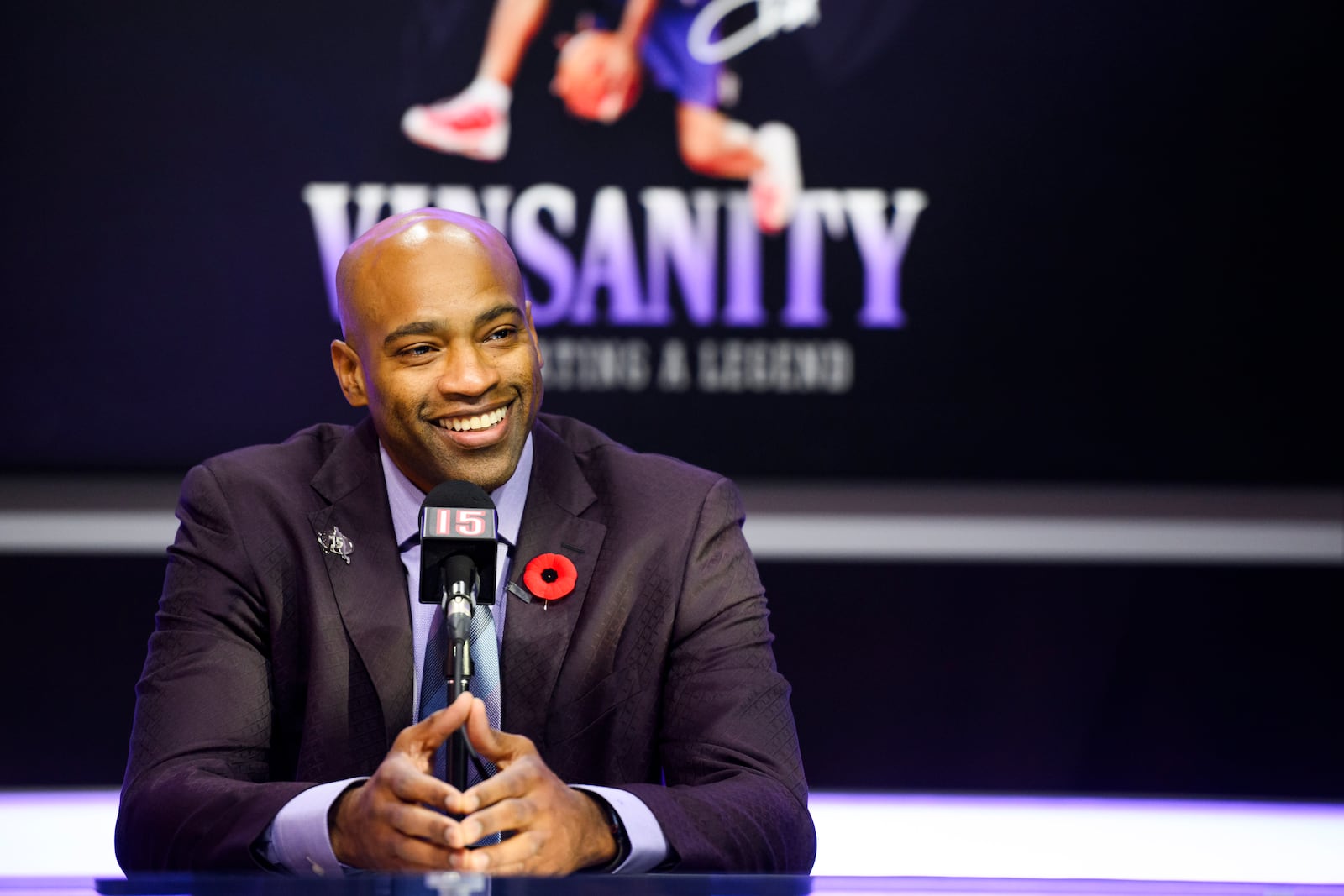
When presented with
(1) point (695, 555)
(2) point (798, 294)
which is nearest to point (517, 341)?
(1) point (695, 555)

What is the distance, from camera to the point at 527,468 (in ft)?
7.16

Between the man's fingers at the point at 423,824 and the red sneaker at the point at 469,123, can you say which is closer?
the man's fingers at the point at 423,824

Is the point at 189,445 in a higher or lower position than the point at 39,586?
higher

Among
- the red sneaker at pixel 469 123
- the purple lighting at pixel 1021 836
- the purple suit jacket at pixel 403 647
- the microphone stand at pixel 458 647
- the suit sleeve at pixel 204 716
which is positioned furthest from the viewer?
the red sneaker at pixel 469 123

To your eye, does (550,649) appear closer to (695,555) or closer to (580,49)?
(695,555)

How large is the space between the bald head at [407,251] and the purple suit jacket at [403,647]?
0.83 ft

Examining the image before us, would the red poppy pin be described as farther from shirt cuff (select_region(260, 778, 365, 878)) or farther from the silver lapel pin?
shirt cuff (select_region(260, 778, 365, 878))

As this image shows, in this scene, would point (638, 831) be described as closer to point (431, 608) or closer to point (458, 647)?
point (458, 647)

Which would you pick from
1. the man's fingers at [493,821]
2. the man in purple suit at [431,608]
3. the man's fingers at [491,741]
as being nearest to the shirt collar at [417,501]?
the man in purple suit at [431,608]

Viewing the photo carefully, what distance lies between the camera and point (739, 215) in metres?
4.40

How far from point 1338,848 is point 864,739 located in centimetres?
137

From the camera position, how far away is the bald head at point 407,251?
2.01 meters

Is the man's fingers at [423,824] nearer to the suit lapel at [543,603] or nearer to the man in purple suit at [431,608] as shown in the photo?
the man in purple suit at [431,608]

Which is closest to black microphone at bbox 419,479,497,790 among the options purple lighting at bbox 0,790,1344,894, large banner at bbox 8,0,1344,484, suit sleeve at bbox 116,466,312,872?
suit sleeve at bbox 116,466,312,872
